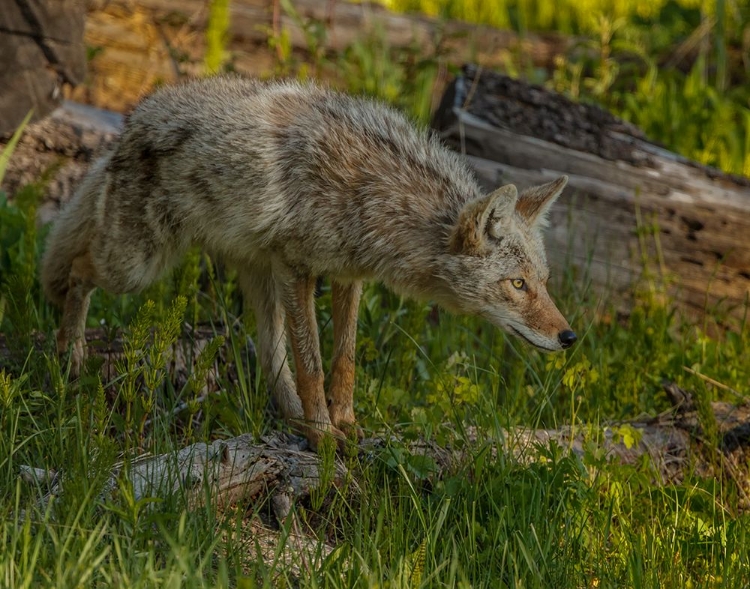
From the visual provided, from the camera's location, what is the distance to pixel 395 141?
495 cm

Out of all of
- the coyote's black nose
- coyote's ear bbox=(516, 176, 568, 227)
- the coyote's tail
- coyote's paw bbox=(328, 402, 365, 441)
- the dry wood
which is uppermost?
coyote's ear bbox=(516, 176, 568, 227)

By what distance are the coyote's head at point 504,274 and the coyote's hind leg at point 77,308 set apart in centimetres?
205

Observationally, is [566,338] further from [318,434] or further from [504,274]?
[318,434]

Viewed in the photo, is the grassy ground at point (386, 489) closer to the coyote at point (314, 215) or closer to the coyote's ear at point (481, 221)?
the coyote at point (314, 215)

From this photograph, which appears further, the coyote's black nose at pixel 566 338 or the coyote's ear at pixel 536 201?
the coyote's ear at pixel 536 201

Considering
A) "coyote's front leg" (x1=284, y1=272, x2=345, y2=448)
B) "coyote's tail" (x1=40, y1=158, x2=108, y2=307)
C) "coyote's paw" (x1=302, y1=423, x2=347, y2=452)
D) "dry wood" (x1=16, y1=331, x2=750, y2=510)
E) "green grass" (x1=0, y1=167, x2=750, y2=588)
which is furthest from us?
"coyote's tail" (x1=40, y1=158, x2=108, y2=307)

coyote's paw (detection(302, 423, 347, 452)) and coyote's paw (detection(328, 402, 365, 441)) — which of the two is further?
coyote's paw (detection(328, 402, 365, 441))

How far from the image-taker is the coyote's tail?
5.50 meters

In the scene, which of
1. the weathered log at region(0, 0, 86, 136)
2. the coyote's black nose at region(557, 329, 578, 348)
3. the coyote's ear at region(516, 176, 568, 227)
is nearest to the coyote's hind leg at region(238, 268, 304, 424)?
the coyote's ear at region(516, 176, 568, 227)

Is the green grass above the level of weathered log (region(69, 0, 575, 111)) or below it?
below

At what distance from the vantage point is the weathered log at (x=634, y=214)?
6.54 m

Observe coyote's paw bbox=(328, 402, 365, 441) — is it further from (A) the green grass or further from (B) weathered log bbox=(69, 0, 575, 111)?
(B) weathered log bbox=(69, 0, 575, 111)

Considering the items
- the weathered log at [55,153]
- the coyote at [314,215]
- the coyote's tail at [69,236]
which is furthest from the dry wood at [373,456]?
the weathered log at [55,153]

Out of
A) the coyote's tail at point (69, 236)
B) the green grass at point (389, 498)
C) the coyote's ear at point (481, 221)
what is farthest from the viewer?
the coyote's tail at point (69, 236)
